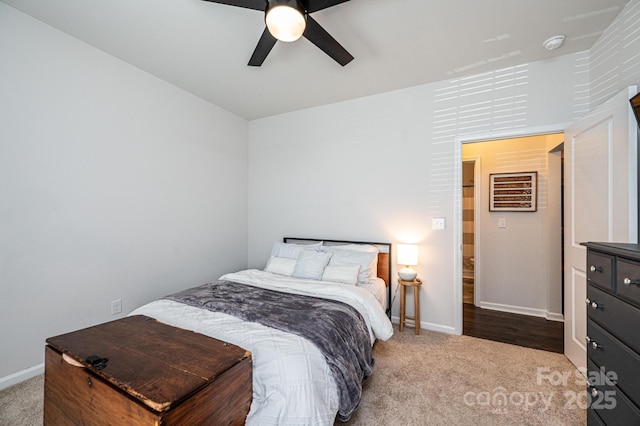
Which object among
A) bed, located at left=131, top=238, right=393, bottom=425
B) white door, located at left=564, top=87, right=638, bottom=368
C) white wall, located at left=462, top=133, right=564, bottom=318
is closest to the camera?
bed, located at left=131, top=238, right=393, bottom=425

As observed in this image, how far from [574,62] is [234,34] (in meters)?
3.14

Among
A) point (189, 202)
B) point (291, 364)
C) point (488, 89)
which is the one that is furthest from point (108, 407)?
point (488, 89)

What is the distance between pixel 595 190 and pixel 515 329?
181 centimetres

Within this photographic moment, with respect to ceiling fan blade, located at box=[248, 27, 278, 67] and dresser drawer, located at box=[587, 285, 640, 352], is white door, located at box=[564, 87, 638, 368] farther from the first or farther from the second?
ceiling fan blade, located at box=[248, 27, 278, 67]

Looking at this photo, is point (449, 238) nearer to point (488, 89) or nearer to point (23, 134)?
point (488, 89)

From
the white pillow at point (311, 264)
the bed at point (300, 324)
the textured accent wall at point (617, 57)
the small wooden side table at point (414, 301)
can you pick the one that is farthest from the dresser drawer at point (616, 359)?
the white pillow at point (311, 264)

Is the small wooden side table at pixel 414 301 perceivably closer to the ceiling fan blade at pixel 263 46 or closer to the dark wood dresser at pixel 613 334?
the dark wood dresser at pixel 613 334

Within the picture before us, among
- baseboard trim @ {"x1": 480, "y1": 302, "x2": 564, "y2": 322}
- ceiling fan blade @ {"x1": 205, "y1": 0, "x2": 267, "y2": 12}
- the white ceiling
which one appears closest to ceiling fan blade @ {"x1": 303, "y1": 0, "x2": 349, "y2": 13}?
ceiling fan blade @ {"x1": 205, "y1": 0, "x2": 267, "y2": 12}

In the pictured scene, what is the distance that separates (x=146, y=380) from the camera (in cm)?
107

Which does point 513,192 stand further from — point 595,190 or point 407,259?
point 407,259

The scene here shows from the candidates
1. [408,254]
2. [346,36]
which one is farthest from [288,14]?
[408,254]

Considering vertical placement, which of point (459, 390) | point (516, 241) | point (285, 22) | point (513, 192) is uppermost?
point (285, 22)

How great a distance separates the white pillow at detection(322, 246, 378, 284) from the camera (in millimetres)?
2803

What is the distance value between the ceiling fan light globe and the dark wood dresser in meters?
1.98
